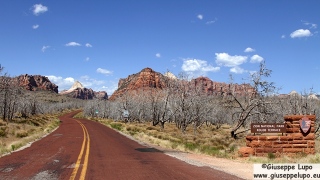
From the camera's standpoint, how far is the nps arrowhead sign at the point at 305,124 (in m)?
20.0

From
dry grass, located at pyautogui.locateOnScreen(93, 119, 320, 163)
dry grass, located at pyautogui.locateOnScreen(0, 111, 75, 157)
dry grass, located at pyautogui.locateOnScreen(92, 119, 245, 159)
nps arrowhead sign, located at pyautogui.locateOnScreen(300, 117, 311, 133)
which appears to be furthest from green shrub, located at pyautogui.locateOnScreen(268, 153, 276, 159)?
dry grass, located at pyautogui.locateOnScreen(0, 111, 75, 157)

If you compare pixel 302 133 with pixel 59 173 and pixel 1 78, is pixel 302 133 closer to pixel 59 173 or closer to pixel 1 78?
pixel 59 173

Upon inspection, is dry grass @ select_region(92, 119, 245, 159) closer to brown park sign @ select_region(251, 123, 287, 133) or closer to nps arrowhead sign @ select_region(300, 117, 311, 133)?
brown park sign @ select_region(251, 123, 287, 133)

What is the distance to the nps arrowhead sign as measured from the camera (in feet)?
65.5

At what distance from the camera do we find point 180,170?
11648mm

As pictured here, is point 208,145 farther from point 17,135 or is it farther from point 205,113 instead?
point 205,113

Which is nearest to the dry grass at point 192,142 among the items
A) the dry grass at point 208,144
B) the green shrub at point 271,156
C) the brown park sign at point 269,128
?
the dry grass at point 208,144

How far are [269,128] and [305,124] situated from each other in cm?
212

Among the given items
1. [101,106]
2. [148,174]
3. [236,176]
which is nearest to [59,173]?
[148,174]

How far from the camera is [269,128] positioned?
2042cm

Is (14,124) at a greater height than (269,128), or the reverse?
(269,128)

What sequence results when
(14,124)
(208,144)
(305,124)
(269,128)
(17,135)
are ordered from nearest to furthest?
(305,124), (269,128), (208,144), (17,135), (14,124)

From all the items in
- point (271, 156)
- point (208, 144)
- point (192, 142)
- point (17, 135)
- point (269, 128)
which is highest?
point (269, 128)

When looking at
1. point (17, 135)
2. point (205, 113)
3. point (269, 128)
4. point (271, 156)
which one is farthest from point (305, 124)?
point (205, 113)
